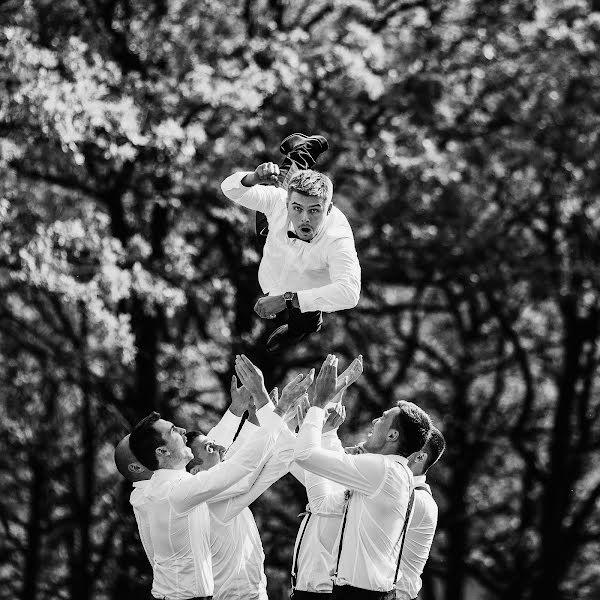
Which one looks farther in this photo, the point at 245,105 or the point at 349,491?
the point at 245,105

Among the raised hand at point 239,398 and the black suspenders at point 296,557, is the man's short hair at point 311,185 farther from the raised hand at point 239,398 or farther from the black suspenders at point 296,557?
the black suspenders at point 296,557

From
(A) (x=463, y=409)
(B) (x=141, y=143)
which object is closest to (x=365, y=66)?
(B) (x=141, y=143)

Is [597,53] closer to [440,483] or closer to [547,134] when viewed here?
[547,134]

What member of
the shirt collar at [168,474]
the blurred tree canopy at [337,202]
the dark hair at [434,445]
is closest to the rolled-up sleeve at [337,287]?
the dark hair at [434,445]

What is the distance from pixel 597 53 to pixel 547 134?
4.22 feet

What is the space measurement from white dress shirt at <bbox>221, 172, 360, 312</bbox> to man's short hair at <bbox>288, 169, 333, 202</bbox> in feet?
0.82

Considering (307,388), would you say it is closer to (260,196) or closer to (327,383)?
(327,383)

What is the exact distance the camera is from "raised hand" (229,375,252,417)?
29.0ft

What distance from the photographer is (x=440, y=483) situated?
73.3ft

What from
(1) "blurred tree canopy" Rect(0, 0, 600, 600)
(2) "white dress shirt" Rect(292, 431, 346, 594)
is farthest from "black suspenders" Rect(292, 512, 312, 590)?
(1) "blurred tree canopy" Rect(0, 0, 600, 600)

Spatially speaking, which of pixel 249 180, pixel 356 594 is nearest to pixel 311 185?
pixel 249 180

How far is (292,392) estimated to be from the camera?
8234 millimetres

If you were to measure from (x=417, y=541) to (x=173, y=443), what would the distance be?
1.70 meters

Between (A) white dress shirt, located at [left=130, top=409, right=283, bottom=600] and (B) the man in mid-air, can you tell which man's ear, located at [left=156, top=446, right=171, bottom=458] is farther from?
(B) the man in mid-air
